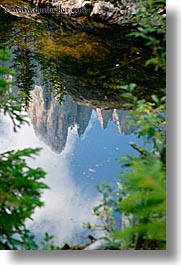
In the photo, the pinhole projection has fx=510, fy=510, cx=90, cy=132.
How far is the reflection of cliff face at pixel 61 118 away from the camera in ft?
7.50

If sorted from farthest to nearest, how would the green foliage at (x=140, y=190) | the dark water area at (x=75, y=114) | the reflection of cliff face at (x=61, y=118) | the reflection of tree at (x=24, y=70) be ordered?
the reflection of tree at (x=24, y=70)
the reflection of cliff face at (x=61, y=118)
the dark water area at (x=75, y=114)
the green foliage at (x=140, y=190)

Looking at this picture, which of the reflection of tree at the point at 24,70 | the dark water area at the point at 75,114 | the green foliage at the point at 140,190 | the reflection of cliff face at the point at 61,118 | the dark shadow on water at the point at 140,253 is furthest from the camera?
the reflection of tree at the point at 24,70

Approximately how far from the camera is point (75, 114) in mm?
2545

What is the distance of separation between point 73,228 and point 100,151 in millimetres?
423

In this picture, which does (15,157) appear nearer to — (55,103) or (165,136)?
(165,136)

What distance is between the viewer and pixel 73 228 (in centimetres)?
200

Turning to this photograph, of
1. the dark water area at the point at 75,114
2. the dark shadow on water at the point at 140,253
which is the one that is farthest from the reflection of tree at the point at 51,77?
the dark shadow on water at the point at 140,253

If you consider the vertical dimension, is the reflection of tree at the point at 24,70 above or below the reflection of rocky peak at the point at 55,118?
above

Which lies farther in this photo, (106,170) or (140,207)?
(106,170)

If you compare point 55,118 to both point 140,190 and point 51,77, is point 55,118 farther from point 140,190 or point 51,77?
point 140,190

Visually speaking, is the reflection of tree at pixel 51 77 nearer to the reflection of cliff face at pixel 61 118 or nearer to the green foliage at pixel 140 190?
the reflection of cliff face at pixel 61 118

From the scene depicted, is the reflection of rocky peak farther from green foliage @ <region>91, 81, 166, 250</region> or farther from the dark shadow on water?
the dark shadow on water

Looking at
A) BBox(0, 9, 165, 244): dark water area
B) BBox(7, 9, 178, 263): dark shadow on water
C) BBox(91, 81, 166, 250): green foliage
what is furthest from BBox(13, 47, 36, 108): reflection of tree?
BBox(7, 9, 178, 263): dark shadow on water

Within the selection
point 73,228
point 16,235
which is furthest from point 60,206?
point 16,235
